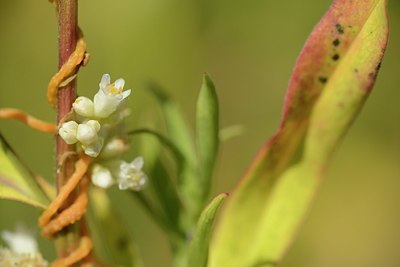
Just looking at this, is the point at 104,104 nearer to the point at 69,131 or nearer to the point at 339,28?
the point at 69,131

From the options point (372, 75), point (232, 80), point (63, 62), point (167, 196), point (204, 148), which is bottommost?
point (232, 80)

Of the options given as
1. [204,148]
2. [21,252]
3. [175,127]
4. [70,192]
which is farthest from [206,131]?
[21,252]

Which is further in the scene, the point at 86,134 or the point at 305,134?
the point at 305,134

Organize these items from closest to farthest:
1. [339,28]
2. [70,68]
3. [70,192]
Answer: [70,68], [70,192], [339,28]

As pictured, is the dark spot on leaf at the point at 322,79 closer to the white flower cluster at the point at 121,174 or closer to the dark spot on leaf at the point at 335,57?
the dark spot on leaf at the point at 335,57

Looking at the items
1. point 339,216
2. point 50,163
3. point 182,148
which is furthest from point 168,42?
point 182,148

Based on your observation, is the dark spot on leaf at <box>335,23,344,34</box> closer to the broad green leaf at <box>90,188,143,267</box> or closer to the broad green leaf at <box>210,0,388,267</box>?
the broad green leaf at <box>210,0,388,267</box>

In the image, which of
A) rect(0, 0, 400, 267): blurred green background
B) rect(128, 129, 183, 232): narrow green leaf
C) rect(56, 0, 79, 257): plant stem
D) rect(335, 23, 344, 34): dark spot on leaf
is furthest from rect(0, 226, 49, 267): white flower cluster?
rect(0, 0, 400, 267): blurred green background
